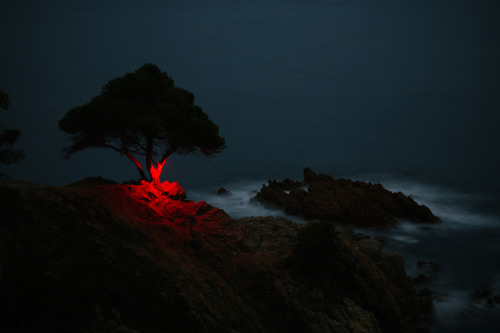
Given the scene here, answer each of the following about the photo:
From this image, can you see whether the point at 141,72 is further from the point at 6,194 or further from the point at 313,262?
the point at 313,262

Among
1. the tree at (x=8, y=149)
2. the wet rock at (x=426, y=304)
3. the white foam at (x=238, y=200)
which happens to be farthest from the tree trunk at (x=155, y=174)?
the white foam at (x=238, y=200)

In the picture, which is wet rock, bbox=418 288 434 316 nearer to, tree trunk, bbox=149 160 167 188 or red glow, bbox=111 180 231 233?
red glow, bbox=111 180 231 233

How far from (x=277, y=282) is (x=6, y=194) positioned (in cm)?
1091

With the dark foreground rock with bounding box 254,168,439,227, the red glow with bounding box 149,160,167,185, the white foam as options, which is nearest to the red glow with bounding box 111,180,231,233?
the red glow with bounding box 149,160,167,185

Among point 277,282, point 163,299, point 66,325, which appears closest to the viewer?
point 66,325

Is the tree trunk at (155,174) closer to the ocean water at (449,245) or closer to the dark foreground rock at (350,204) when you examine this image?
the ocean water at (449,245)

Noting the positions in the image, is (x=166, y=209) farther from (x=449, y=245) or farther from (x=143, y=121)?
(x=449, y=245)

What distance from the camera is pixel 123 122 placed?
2119 cm

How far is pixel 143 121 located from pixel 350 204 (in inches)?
829

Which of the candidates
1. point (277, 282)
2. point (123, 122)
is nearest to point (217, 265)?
point (277, 282)

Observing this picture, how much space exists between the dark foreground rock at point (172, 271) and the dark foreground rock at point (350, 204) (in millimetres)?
12639

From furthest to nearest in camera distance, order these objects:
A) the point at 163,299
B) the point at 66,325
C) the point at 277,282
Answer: the point at 277,282
the point at 163,299
the point at 66,325

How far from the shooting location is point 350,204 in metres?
36.8

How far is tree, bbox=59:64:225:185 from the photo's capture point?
69.5ft
